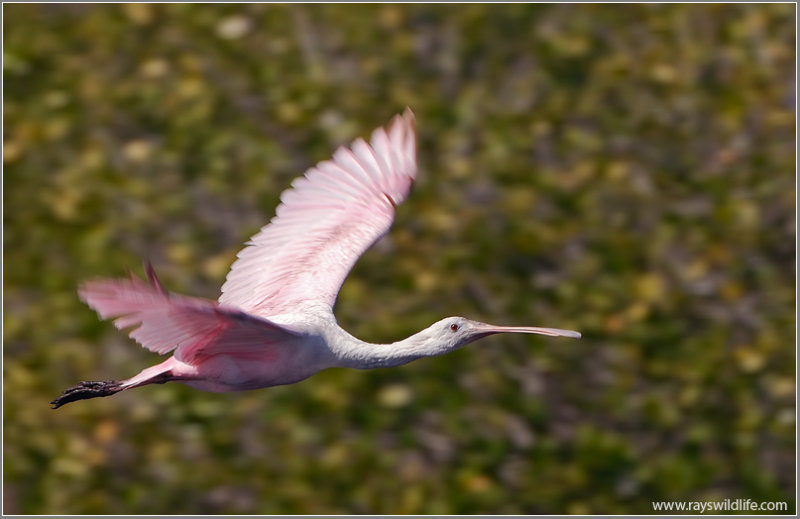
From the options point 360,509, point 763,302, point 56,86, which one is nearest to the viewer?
point 360,509

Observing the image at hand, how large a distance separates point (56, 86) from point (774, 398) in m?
3.68

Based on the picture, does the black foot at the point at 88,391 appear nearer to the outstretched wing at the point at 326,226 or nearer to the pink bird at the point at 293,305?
the pink bird at the point at 293,305

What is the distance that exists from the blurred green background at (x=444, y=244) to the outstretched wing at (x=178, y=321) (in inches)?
89.8

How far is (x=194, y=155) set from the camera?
7258 mm

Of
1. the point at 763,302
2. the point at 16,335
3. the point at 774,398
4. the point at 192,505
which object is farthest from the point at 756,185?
the point at 16,335

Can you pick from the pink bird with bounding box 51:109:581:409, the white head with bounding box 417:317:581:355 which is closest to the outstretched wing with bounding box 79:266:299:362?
the pink bird with bounding box 51:109:581:409

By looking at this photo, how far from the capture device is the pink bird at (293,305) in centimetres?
387

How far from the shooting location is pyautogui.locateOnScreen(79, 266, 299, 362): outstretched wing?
12.1 ft

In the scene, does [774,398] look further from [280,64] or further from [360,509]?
[280,64]

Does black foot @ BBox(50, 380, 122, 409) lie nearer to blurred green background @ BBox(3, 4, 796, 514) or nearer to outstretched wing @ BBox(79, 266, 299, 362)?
outstretched wing @ BBox(79, 266, 299, 362)

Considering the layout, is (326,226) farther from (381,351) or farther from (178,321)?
(178,321)

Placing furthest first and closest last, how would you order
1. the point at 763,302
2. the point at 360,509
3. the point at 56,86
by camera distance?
the point at 56,86 < the point at 763,302 < the point at 360,509

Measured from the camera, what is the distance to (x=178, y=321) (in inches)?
156

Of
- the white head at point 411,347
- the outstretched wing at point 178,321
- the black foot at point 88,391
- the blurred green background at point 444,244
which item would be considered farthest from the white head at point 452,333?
the blurred green background at point 444,244
